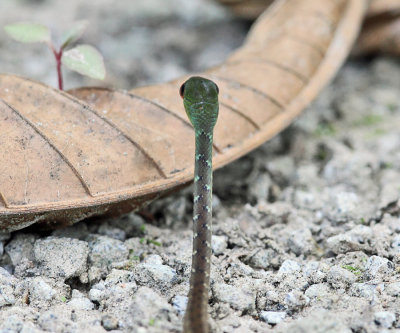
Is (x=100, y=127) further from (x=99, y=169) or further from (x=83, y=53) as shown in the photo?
(x=83, y=53)

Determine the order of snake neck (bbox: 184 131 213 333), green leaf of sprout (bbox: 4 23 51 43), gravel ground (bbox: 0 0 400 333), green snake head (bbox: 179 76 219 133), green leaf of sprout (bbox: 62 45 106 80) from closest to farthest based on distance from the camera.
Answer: snake neck (bbox: 184 131 213 333) < gravel ground (bbox: 0 0 400 333) < green snake head (bbox: 179 76 219 133) < green leaf of sprout (bbox: 62 45 106 80) < green leaf of sprout (bbox: 4 23 51 43)

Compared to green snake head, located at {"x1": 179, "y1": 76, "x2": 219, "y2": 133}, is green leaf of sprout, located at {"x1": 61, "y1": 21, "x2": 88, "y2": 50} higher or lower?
higher

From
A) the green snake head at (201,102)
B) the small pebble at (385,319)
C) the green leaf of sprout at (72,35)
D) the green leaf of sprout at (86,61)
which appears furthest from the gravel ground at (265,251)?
the green leaf of sprout at (72,35)

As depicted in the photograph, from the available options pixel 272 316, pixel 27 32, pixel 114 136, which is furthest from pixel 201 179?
pixel 27 32

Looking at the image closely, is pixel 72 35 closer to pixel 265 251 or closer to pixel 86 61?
pixel 86 61

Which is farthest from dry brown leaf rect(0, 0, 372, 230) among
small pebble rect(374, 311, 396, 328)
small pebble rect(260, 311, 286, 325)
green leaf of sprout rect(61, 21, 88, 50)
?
small pebble rect(374, 311, 396, 328)

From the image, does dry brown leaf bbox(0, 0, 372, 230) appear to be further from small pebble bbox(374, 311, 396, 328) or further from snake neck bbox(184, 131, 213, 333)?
small pebble bbox(374, 311, 396, 328)

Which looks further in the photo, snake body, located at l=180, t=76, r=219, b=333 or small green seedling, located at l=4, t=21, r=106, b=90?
small green seedling, located at l=4, t=21, r=106, b=90

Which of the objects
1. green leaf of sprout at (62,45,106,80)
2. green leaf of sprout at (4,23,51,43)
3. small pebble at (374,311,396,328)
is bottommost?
small pebble at (374,311,396,328)
